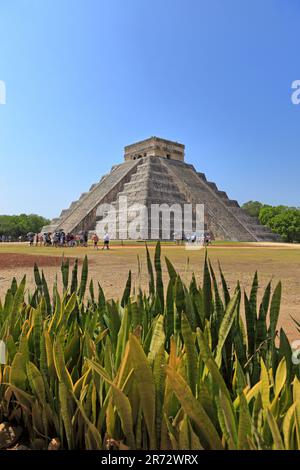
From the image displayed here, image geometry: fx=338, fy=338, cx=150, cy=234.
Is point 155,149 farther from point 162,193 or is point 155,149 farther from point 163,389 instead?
point 163,389

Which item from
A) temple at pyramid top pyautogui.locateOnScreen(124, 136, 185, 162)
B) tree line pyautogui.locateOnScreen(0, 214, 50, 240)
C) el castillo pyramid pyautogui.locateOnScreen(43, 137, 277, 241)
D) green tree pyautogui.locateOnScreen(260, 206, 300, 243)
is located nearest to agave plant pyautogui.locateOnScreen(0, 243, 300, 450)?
el castillo pyramid pyautogui.locateOnScreen(43, 137, 277, 241)

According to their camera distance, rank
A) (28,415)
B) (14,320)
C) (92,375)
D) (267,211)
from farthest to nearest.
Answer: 1. (267,211)
2. (14,320)
3. (28,415)
4. (92,375)

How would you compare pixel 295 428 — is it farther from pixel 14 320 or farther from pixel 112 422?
pixel 14 320

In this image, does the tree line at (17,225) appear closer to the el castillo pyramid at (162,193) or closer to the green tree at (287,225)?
the el castillo pyramid at (162,193)

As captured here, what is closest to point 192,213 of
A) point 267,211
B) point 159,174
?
point 159,174

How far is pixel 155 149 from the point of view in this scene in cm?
5506

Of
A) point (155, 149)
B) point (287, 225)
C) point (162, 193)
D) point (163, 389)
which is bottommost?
point (163, 389)

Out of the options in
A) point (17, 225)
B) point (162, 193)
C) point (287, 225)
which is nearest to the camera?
point (162, 193)

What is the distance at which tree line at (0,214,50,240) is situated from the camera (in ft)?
241

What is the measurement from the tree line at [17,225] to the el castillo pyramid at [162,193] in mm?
24489

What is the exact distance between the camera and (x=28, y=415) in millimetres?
1514

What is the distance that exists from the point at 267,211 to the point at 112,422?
250ft

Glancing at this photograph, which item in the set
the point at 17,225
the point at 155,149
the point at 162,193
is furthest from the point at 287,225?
the point at 17,225

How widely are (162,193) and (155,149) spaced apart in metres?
13.9
